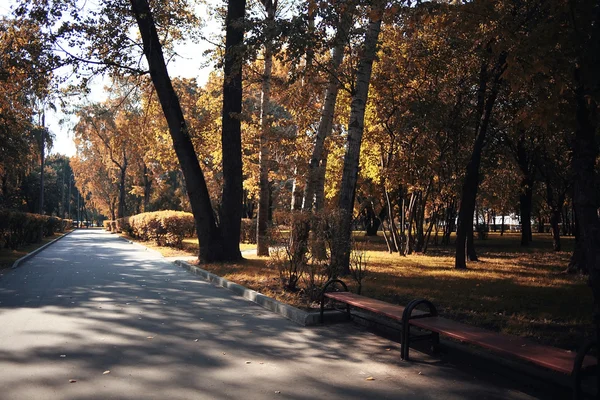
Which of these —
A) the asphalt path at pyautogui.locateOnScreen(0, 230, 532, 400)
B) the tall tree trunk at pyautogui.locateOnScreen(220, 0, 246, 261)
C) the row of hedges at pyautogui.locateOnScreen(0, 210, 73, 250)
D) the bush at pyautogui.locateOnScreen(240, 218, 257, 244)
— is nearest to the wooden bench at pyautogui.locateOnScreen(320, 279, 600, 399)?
the asphalt path at pyautogui.locateOnScreen(0, 230, 532, 400)

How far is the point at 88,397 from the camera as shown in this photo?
4559 mm

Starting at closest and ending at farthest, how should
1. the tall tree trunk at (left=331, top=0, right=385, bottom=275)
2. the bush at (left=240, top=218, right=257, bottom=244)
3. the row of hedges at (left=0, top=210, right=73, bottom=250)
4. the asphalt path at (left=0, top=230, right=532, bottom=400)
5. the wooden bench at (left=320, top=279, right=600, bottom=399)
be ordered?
the wooden bench at (left=320, top=279, right=600, bottom=399) → the asphalt path at (left=0, top=230, right=532, bottom=400) → the tall tree trunk at (left=331, top=0, right=385, bottom=275) → the row of hedges at (left=0, top=210, right=73, bottom=250) → the bush at (left=240, top=218, right=257, bottom=244)

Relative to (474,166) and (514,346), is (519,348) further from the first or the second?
(474,166)

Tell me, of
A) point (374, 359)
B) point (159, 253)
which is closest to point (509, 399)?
point (374, 359)

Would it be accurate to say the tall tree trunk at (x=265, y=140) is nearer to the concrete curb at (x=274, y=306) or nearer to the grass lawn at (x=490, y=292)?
the grass lawn at (x=490, y=292)

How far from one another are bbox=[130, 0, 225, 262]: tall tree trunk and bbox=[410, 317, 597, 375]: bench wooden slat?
11544mm

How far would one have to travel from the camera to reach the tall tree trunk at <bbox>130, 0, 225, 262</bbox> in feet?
52.7

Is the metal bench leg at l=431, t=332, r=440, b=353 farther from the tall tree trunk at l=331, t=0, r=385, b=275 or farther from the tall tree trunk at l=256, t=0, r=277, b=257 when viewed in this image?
the tall tree trunk at l=256, t=0, r=277, b=257

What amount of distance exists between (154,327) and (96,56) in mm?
11387

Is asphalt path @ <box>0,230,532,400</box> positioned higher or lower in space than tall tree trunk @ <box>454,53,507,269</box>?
lower

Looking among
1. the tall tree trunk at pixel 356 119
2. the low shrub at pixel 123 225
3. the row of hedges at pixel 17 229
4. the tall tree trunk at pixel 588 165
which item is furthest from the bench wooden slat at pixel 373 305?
the low shrub at pixel 123 225

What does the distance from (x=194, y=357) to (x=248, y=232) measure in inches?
1059

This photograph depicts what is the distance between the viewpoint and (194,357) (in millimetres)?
5906

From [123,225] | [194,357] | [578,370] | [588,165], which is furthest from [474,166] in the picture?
[123,225]
